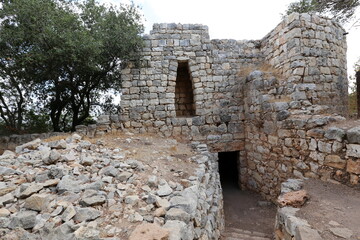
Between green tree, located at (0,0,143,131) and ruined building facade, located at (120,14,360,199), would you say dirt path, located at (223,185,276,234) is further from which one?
green tree, located at (0,0,143,131)

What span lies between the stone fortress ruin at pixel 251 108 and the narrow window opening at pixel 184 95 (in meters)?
0.04

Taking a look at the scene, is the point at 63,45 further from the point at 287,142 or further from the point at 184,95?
the point at 287,142

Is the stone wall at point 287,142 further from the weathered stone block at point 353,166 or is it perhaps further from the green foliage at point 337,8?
the green foliage at point 337,8

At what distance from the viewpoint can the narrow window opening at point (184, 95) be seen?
7621 millimetres

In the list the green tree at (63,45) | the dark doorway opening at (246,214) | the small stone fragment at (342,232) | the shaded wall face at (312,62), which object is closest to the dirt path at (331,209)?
the small stone fragment at (342,232)

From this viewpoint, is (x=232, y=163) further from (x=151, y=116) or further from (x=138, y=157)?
(x=138, y=157)

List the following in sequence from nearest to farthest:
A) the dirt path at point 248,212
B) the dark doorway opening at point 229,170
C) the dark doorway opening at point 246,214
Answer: the dark doorway opening at point 246,214 < the dirt path at point 248,212 < the dark doorway opening at point 229,170

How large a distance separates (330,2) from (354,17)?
2.91 feet

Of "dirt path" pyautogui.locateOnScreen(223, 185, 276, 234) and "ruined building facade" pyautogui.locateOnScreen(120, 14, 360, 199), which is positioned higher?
"ruined building facade" pyautogui.locateOnScreen(120, 14, 360, 199)

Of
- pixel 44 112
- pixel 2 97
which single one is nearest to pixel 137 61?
pixel 44 112

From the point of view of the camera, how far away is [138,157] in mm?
3744

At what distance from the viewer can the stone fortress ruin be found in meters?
3.20

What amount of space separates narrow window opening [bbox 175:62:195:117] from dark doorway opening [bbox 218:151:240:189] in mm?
2619

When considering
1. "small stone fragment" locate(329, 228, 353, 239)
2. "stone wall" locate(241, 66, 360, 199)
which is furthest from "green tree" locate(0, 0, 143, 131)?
"small stone fragment" locate(329, 228, 353, 239)
